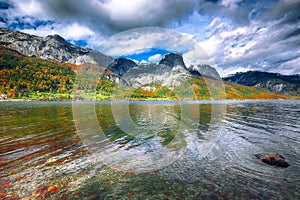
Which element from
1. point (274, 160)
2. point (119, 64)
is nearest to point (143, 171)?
point (274, 160)

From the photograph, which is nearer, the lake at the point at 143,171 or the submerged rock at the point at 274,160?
the lake at the point at 143,171

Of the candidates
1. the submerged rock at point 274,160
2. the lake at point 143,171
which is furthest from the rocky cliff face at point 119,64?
the submerged rock at point 274,160

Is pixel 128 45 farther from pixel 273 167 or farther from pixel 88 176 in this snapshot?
pixel 273 167

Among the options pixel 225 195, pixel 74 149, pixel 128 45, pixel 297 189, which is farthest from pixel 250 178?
pixel 128 45

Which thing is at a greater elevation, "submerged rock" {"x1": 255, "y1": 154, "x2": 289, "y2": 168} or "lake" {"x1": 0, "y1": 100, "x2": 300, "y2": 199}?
"submerged rock" {"x1": 255, "y1": 154, "x2": 289, "y2": 168}

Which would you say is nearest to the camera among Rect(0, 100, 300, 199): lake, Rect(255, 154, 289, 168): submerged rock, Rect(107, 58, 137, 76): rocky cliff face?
Rect(0, 100, 300, 199): lake

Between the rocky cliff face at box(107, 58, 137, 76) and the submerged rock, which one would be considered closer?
the submerged rock

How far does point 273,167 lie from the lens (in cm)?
1205

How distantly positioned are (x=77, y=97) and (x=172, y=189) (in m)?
199

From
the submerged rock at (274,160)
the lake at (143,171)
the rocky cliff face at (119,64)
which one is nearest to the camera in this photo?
the lake at (143,171)

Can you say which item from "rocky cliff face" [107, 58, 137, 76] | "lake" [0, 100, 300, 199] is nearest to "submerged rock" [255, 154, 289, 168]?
"lake" [0, 100, 300, 199]

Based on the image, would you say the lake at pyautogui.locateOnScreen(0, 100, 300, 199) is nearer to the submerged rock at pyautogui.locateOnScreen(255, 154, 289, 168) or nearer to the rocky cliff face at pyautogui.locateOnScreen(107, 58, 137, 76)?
the submerged rock at pyautogui.locateOnScreen(255, 154, 289, 168)

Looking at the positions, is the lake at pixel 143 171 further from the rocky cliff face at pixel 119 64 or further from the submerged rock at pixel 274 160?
the rocky cliff face at pixel 119 64

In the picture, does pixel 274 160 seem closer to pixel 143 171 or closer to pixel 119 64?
pixel 143 171
